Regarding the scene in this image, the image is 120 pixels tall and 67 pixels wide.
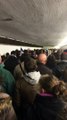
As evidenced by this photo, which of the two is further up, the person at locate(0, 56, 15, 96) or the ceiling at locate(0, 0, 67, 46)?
the ceiling at locate(0, 0, 67, 46)

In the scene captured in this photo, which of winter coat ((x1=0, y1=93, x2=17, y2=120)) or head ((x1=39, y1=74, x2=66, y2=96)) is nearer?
winter coat ((x1=0, y1=93, x2=17, y2=120))

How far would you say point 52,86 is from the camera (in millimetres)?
2953

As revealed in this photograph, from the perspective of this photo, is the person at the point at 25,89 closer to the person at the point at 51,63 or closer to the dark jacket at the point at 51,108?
the dark jacket at the point at 51,108

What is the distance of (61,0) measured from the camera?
440 centimetres

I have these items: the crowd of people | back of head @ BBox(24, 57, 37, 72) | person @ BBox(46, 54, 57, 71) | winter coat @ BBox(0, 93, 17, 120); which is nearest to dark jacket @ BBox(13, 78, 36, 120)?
the crowd of people

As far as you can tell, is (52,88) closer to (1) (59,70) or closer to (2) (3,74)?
(2) (3,74)

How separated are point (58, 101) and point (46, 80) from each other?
30 centimetres

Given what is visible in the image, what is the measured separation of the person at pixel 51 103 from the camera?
2.84 m

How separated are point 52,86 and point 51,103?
0.19 metres

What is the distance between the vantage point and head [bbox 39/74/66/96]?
290 centimetres

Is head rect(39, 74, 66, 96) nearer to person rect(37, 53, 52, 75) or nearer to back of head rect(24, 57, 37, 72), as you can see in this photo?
back of head rect(24, 57, 37, 72)

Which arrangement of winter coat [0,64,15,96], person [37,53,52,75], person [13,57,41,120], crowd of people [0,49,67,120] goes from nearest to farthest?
crowd of people [0,49,67,120]
person [13,57,41,120]
winter coat [0,64,15,96]
person [37,53,52,75]

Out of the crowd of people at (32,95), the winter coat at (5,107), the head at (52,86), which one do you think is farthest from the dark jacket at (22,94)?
the winter coat at (5,107)

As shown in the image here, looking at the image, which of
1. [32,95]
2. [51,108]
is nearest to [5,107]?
[51,108]
